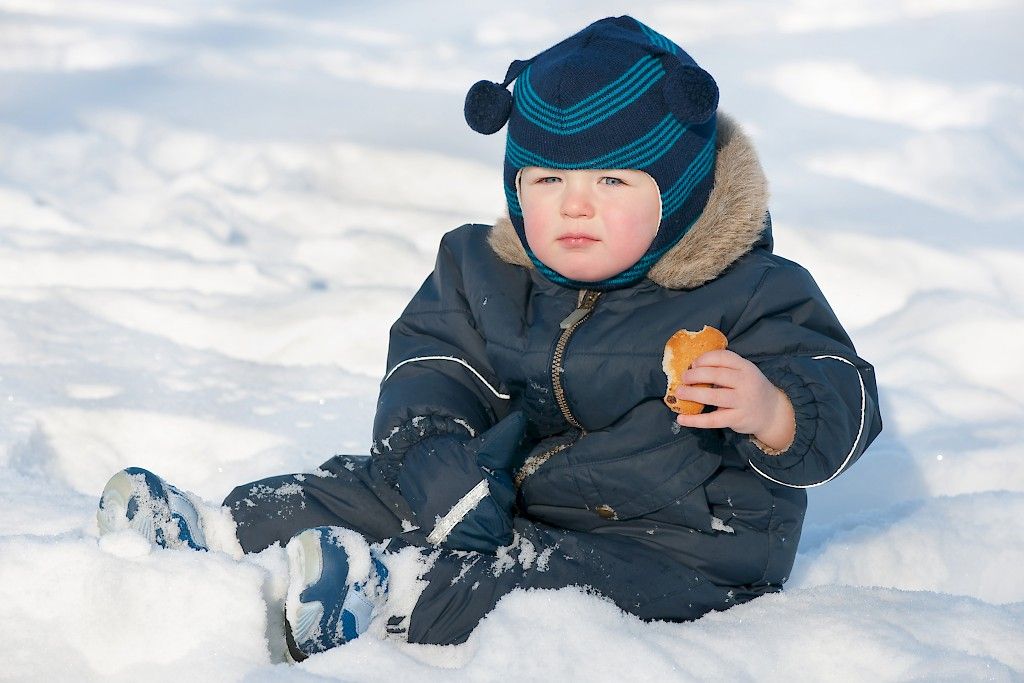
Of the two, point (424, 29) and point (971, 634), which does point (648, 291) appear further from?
point (424, 29)

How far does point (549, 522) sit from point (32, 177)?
11.1ft

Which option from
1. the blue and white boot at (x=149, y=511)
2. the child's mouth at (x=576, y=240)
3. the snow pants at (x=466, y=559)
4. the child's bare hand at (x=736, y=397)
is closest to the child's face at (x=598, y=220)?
the child's mouth at (x=576, y=240)

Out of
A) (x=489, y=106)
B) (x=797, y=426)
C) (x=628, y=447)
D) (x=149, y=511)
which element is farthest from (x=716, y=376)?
(x=149, y=511)

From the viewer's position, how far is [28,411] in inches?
102

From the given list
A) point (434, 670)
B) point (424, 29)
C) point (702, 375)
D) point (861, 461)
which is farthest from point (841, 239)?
point (424, 29)

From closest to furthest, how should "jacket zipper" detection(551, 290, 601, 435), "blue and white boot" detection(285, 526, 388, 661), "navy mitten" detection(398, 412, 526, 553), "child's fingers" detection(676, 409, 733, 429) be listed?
1. "blue and white boot" detection(285, 526, 388, 661)
2. "child's fingers" detection(676, 409, 733, 429)
3. "navy mitten" detection(398, 412, 526, 553)
4. "jacket zipper" detection(551, 290, 601, 435)

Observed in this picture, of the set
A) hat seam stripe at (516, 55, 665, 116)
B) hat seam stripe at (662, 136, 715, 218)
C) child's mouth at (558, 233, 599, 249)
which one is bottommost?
child's mouth at (558, 233, 599, 249)

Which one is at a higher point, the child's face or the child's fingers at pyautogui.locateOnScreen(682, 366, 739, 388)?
the child's face

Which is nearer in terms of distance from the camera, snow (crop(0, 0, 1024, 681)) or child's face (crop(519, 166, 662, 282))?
snow (crop(0, 0, 1024, 681))

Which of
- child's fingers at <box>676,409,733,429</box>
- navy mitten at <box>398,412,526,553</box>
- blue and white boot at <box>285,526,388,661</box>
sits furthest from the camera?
navy mitten at <box>398,412,526,553</box>

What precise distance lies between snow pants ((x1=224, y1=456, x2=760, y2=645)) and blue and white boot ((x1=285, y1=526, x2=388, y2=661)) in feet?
0.26

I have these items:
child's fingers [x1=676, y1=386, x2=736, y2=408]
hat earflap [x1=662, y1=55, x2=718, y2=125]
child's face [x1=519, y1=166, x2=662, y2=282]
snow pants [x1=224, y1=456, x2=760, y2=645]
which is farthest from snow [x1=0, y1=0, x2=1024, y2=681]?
hat earflap [x1=662, y1=55, x2=718, y2=125]

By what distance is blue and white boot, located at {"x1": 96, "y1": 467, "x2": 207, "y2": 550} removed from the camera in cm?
159

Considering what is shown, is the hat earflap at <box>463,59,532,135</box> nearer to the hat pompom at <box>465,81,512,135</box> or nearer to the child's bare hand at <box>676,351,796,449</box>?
the hat pompom at <box>465,81,512,135</box>
